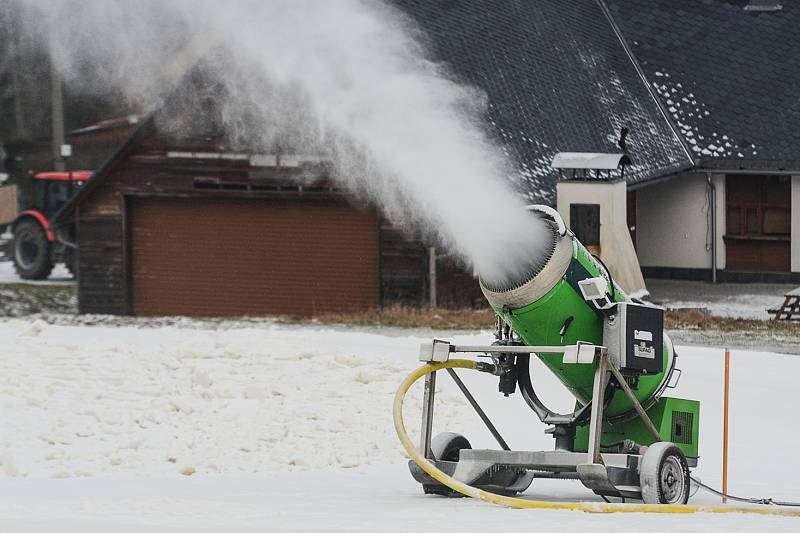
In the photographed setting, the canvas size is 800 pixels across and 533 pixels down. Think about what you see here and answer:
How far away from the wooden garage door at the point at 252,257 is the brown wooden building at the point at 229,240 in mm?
19

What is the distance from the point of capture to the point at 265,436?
49.0 ft

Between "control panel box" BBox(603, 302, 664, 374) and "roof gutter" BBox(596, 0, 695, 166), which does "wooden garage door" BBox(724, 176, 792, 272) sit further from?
"control panel box" BBox(603, 302, 664, 374)

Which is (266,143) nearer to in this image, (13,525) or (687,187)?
(687,187)

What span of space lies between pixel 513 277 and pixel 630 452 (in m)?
1.66

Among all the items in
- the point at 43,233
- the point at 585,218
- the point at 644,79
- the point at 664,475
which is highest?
the point at 644,79

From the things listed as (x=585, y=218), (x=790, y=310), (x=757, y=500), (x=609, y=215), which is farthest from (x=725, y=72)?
(x=757, y=500)

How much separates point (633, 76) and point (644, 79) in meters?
0.25

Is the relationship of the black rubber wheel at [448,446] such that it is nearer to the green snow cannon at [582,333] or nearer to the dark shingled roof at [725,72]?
the green snow cannon at [582,333]

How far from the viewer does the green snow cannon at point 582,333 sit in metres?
11.9

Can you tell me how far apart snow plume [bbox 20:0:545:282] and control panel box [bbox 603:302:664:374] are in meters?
12.7

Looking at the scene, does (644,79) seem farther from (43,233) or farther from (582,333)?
(582,333)

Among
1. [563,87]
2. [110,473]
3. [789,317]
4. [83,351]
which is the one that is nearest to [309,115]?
[563,87]

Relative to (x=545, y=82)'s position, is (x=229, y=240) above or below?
below

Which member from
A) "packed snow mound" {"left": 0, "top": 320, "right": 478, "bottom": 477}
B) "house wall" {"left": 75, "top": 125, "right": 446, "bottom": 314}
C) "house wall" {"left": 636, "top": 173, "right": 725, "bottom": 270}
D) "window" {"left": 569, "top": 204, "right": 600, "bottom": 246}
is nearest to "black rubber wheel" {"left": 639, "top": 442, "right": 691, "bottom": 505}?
"packed snow mound" {"left": 0, "top": 320, "right": 478, "bottom": 477}
